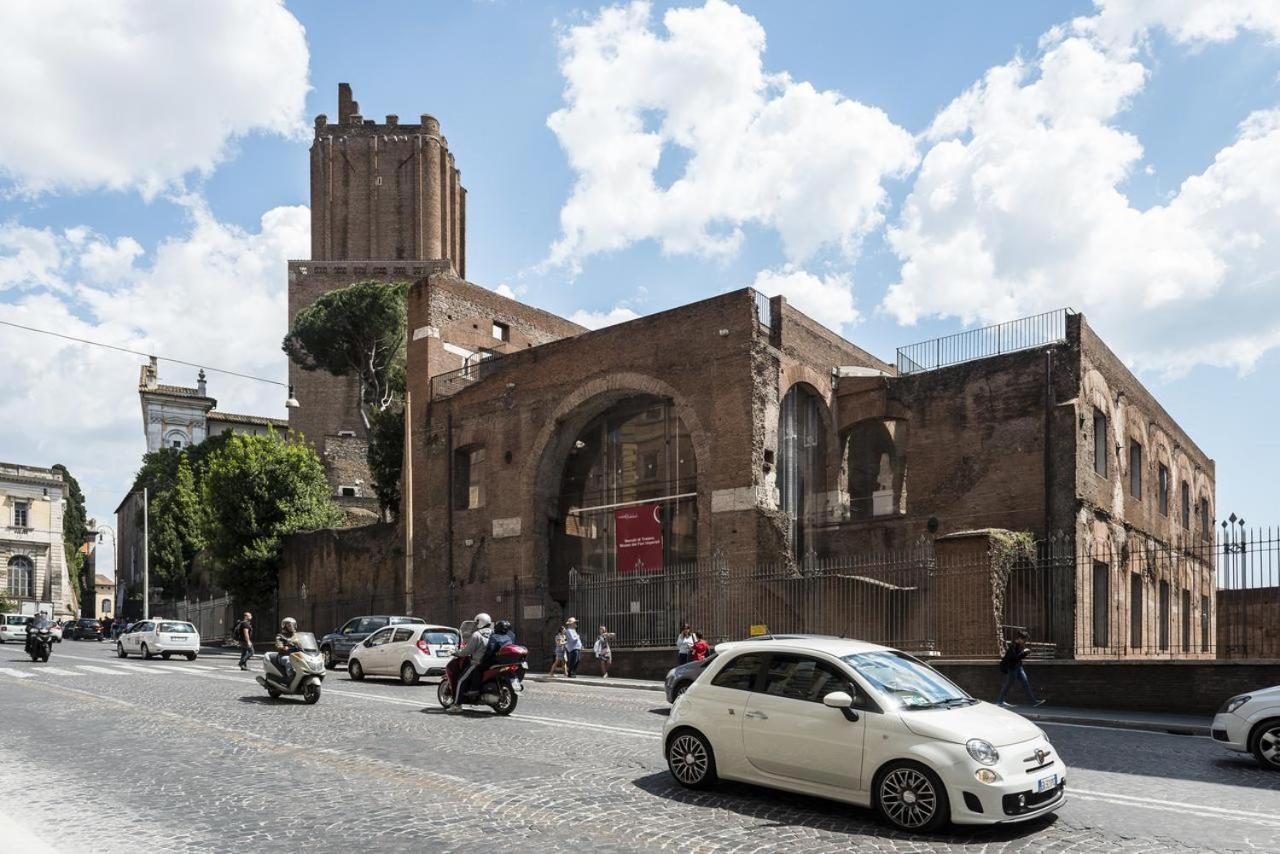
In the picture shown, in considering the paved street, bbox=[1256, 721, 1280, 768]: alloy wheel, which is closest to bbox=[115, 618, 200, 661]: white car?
the paved street

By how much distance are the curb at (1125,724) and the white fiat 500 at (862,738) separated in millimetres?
7279

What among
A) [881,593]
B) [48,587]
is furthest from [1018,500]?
[48,587]

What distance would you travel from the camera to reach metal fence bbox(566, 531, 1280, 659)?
2039 centimetres

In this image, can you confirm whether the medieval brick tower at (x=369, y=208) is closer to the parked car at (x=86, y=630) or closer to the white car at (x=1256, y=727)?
the parked car at (x=86, y=630)

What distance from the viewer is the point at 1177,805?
8336 mm

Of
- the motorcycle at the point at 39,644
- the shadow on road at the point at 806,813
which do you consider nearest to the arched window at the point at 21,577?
the motorcycle at the point at 39,644

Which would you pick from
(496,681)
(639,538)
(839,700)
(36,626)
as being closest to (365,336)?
(639,538)

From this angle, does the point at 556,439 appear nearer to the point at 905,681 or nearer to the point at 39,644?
the point at 39,644

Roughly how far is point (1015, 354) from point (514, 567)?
52.0 feet

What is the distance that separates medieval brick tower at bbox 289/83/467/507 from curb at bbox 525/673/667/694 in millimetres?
48338

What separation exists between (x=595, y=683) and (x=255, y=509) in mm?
21375

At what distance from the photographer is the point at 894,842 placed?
695 cm

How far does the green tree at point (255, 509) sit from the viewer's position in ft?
130

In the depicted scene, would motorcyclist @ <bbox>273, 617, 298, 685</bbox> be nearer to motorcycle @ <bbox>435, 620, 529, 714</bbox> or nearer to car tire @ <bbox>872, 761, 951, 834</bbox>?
motorcycle @ <bbox>435, 620, 529, 714</bbox>
